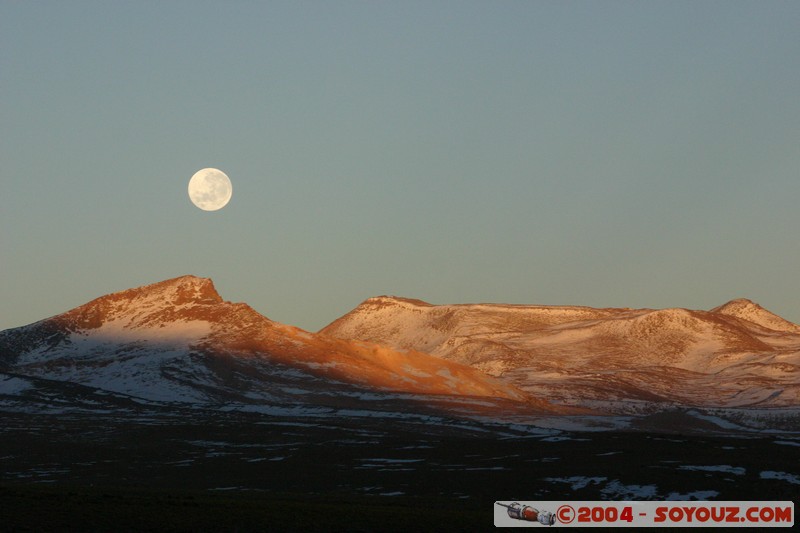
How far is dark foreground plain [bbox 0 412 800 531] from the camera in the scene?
206 feet

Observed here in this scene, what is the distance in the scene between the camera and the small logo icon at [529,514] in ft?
213

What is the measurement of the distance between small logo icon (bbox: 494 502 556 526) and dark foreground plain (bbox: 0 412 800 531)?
1893 mm

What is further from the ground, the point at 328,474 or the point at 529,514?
the point at 328,474

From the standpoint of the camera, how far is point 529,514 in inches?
2618

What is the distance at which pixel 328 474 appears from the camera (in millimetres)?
114750

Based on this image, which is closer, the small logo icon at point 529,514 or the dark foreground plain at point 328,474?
the dark foreground plain at point 328,474

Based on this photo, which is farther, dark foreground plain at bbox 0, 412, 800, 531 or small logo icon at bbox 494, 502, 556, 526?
small logo icon at bbox 494, 502, 556, 526

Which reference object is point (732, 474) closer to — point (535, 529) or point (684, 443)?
point (684, 443)

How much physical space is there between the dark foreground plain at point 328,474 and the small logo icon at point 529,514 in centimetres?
189

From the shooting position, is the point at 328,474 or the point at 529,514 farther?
the point at 328,474

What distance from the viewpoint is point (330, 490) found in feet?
326

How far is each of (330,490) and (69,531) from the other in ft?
153

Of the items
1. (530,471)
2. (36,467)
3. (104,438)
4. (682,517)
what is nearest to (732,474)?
(530,471)

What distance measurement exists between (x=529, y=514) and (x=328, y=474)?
5128 cm
